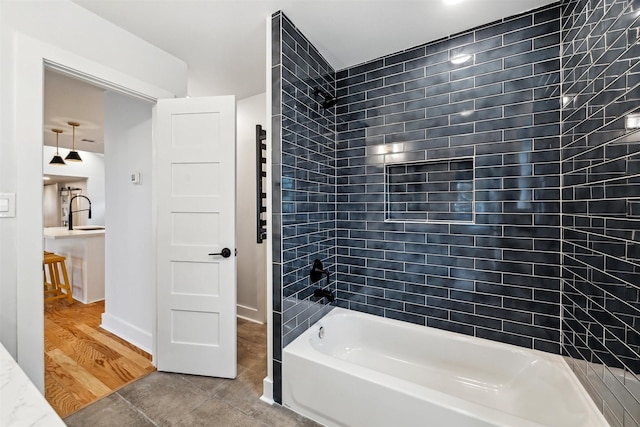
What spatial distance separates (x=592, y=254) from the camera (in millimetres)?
1346

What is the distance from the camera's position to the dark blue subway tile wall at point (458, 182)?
1779 millimetres

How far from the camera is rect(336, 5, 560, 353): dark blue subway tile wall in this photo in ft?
5.84

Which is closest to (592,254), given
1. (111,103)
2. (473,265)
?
(473,265)

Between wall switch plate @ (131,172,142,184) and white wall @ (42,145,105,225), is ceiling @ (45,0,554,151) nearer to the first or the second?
wall switch plate @ (131,172,142,184)

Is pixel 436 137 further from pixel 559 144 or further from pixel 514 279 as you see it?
pixel 514 279

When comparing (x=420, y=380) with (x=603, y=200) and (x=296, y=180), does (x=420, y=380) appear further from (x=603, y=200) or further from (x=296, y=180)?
(x=296, y=180)

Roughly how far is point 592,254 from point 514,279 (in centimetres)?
57

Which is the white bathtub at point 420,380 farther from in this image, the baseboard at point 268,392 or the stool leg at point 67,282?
the stool leg at point 67,282

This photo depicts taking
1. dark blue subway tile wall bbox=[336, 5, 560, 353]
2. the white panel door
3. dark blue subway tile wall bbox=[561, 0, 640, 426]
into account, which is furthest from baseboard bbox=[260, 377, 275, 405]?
dark blue subway tile wall bbox=[561, 0, 640, 426]

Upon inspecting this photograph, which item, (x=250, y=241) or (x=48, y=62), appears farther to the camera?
(x=250, y=241)

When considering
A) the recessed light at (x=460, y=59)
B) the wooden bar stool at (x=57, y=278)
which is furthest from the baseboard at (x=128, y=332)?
the recessed light at (x=460, y=59)

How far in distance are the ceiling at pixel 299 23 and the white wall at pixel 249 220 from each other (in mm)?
661

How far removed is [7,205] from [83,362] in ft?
5.15

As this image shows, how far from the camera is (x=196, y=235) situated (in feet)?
6.97
